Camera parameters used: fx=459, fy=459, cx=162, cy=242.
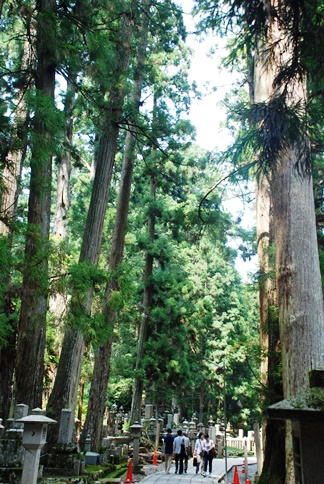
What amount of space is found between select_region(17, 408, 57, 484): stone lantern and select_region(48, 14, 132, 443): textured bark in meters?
2.38

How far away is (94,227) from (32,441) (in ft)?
16.5

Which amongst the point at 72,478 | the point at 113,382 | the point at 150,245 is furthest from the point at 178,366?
the point at 72,478

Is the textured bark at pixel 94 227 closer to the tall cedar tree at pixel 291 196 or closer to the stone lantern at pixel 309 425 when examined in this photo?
the tall cedar tree at pixel 291 196

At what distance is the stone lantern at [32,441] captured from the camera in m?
6.38

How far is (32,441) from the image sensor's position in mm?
6535

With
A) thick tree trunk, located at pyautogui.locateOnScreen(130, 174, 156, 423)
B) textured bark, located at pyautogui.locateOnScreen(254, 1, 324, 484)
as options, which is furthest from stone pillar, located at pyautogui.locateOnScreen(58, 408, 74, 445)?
thick tree trunk, located at pyautogui.locateOnScreen(130, 174, 156, 423)

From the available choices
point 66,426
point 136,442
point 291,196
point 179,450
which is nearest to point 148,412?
point 179,450

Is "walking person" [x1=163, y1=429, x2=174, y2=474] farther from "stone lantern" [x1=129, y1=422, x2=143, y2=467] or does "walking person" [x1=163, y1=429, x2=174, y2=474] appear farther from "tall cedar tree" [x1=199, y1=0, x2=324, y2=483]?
"tall cedar tree" [x1=199, y1=0, x2=324, y2=483]

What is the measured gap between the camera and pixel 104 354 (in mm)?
13586

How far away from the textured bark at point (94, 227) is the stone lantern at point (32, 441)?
238cm

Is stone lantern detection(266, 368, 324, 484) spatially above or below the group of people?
above

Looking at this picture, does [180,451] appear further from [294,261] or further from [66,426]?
[294,261]

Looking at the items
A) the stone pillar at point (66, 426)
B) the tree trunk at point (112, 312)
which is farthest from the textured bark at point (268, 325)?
the stone pillar at point (66, 426)

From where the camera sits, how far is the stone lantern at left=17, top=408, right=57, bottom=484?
251 inches
